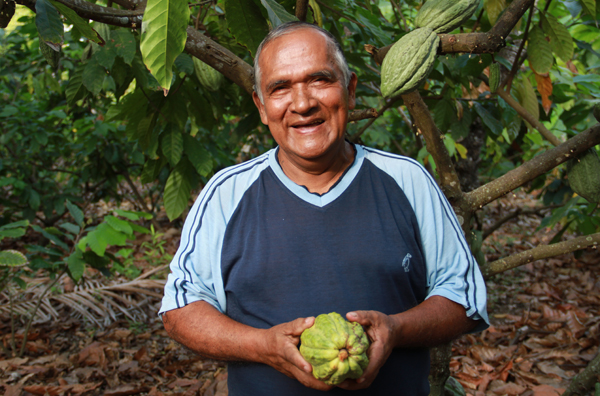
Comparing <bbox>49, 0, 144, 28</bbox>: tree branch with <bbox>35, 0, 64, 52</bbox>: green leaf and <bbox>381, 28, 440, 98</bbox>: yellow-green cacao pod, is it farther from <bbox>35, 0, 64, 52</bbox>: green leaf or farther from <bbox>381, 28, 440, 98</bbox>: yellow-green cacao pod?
<bbox>381, 28, 440, 98</bbox>: yellow-green cacao pod

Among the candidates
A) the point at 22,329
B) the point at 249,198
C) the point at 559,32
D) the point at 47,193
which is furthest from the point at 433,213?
the point at 47,193

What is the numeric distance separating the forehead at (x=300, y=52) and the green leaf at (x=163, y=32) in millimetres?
380

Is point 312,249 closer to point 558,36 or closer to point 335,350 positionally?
point 335,350

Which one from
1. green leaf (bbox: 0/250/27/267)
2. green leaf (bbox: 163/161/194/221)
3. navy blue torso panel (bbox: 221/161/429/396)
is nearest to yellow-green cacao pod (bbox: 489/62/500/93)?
navy blue torso panel (bbox: 221/161/429/396)

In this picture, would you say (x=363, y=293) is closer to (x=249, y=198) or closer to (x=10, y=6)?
(x=249, y=198)

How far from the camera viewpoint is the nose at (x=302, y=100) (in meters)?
1.06

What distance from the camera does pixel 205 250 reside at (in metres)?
1.10

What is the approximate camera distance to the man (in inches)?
40.3

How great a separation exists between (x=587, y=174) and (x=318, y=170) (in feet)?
2.62

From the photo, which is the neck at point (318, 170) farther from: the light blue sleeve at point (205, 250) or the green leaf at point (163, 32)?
the green leaf at point (163, 32)

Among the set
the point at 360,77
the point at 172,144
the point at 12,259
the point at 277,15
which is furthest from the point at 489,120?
the point at 12,259

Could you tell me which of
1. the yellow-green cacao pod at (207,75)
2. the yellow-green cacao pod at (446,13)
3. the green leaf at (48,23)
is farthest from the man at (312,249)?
the yellow-green cacao pod at (207,75)

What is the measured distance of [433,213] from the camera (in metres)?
1.11

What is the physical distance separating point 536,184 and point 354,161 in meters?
2.27
